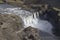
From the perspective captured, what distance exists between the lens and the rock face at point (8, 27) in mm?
2367

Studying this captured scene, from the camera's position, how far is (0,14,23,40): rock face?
7.77 ft

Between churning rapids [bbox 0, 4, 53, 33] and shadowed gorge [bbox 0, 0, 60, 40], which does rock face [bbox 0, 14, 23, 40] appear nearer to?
shadowed gorge [bbox 0, 0, 60, 40]

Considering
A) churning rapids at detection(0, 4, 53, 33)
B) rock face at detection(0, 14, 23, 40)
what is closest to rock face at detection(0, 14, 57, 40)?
rock face at detection(0, 14, 23, 40)

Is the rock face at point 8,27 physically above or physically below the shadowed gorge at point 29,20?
above

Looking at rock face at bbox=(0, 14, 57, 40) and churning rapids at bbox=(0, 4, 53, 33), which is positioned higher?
rock face at bbox=(0, 14, 57, 40)

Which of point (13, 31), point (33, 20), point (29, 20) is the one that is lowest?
point (33, 20)

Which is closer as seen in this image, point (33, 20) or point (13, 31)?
point (13, 31)

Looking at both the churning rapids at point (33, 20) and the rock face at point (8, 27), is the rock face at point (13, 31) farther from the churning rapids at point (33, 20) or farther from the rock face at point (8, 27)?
the churning rapids at point (33, 20)

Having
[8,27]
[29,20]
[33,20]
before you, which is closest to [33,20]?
[33,20]

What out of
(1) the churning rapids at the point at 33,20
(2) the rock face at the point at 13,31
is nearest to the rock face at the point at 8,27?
(2) the rock face at the point at 13,31

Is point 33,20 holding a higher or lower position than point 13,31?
lower

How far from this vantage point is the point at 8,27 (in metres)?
2.51

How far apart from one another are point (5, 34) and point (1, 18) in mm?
424

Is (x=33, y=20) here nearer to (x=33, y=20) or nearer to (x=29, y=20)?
(x=33, y=20)
